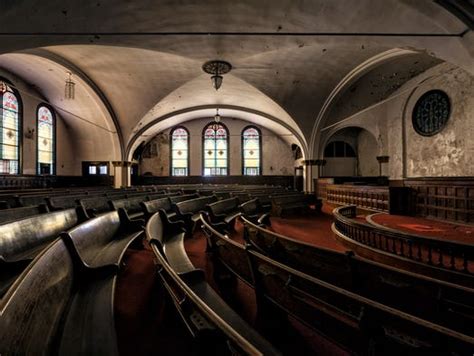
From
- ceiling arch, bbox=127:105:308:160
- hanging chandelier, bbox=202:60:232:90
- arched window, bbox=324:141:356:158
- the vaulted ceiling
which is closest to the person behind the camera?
the vaulted ceiling

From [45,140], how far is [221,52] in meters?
11.6

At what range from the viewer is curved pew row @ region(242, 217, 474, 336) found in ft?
4.66

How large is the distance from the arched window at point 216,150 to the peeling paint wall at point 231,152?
14.0 inches

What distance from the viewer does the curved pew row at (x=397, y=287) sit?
1.42 meters

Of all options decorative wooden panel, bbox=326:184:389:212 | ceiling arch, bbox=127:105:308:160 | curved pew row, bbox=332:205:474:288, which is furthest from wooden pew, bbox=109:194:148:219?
ceiling arch, bbox=127:105:308:160

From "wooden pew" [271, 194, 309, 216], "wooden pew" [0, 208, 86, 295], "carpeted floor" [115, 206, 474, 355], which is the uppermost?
"wooden pew" [0, 208, 86, 295]

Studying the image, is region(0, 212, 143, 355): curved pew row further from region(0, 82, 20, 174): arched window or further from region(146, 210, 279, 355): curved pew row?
region(0, 82, 20, 174): arched window

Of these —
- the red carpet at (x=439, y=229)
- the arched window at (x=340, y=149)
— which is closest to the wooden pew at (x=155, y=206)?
the red carpet at (x=439, y=229)

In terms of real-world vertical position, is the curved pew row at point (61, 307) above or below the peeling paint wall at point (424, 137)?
below

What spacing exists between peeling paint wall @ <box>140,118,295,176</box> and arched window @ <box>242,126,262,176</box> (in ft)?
0.98

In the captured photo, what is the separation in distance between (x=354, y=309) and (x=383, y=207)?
7.46 metres

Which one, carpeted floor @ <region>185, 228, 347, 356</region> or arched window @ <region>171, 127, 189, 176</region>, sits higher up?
arched window @ <region>171, 127, 189, 176</region>

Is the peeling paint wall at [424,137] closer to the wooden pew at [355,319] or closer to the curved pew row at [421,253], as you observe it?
the curved pew row at [421,253]

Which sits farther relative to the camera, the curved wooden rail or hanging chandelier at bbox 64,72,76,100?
hanging chandelier at bbox 64,72,76,100
